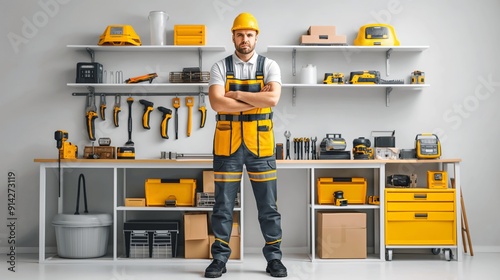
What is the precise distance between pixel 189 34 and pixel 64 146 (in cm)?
152

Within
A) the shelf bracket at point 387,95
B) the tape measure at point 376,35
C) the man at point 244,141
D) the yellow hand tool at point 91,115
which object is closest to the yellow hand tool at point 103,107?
the yellow hand tool at point 91,115

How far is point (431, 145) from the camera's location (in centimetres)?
526

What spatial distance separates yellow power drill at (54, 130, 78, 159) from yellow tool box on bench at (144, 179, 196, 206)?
73 cm

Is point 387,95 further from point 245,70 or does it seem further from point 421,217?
point 245,70

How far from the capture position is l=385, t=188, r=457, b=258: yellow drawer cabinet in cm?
520

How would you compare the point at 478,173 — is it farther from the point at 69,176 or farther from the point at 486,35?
the point at 69,176

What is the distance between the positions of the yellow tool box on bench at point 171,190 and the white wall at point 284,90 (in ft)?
1.64

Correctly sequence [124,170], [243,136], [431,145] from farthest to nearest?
[124,170], [431,145], [243,136]

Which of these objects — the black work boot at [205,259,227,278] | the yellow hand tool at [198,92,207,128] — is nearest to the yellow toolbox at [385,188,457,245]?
the black work boot at [205,259,227,278]

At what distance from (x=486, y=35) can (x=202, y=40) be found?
108 inches

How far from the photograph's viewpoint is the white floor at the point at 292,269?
4.48 m

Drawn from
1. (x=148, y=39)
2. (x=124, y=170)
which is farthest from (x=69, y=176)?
(x=148, y=39)

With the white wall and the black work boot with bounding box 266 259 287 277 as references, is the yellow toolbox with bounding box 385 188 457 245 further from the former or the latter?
the black work boot with bounding box 266 259 287 277

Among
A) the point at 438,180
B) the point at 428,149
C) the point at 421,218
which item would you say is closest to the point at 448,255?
the point at 421,218
